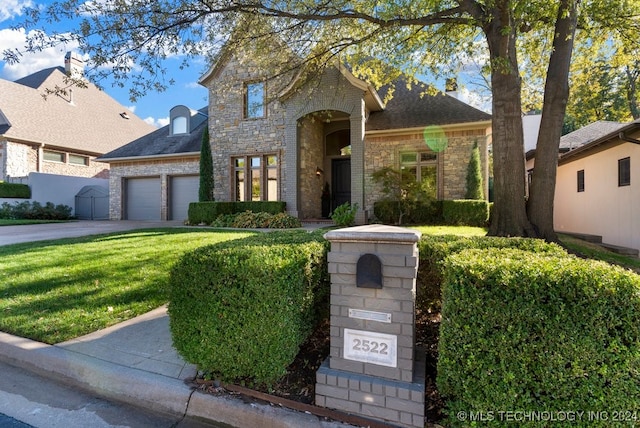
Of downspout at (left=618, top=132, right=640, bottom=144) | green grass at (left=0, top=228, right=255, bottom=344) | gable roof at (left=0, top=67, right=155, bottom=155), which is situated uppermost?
gable roof at (left=0, top=67, right=155, bottom=155)

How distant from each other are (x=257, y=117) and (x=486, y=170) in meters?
9.55

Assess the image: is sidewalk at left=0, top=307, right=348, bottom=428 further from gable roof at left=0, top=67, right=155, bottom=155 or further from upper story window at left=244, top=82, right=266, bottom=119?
gable roof at left=0, top=67, right=155, bottom=155

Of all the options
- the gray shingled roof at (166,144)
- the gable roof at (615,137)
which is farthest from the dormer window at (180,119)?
the gable roof at (615,137)

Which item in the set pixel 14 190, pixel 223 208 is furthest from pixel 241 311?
pixel 14 190

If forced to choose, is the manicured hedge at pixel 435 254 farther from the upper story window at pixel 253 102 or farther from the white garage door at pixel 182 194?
the white garage door at pixel 182 194

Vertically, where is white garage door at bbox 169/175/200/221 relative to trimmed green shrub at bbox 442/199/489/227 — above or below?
above

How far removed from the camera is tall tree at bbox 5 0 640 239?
5465mm

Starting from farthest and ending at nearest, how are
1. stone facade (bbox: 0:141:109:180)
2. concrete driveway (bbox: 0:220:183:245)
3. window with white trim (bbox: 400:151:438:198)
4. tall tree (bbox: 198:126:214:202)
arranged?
stone facade (bbox: 0:141:109:180) → tall tree (bbox: 198:126:214:202) → window with white trim (bbox: 400:151:438:198) → concrete driveway (bbox: 0:220:183:245)

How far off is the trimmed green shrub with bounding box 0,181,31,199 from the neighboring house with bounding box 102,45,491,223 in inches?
389

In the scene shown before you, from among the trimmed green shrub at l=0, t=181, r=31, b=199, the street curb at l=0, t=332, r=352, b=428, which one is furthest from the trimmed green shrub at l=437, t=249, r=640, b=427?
the trimmed green shrub at l=0, t=181, r=31, b=199

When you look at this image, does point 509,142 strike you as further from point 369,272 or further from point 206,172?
point 206,172

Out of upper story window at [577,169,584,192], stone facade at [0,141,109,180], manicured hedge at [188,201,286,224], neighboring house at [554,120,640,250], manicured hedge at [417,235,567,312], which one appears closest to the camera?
manicured hedge at [417,235,567,312]

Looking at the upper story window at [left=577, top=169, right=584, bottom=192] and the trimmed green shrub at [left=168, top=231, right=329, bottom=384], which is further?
the upper story window at [left=577, top=169, right=584, bottom=192]

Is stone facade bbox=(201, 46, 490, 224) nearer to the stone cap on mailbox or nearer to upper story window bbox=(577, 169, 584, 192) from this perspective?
upper story window bbox=(577, 169, 584, 192)
